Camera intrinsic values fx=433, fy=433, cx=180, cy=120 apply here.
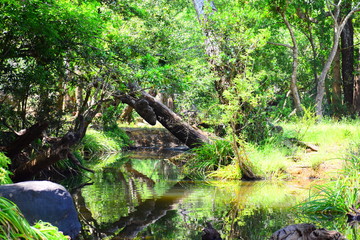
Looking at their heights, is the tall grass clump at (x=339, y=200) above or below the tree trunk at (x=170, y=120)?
below

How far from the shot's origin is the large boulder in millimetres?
4766

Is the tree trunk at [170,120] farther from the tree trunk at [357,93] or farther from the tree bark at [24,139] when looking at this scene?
the tree trunk at [357,93]

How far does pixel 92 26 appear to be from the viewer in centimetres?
697

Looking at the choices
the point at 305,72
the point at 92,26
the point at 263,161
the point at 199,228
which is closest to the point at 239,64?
the point at 263,161

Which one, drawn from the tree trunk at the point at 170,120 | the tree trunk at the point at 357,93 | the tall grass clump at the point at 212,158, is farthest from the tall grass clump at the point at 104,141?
the tree trunk at the point at 357,93

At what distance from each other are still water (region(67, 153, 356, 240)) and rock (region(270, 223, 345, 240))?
0.77m

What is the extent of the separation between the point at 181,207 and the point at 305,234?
2891 mm

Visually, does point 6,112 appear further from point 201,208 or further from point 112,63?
point 201,208

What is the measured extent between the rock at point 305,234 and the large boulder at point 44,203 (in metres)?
2.41

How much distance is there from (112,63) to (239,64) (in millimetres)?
4336

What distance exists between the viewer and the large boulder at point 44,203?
4766mm

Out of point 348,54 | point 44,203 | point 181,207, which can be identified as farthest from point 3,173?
point 348,54

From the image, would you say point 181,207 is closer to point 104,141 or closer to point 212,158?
point 212,158

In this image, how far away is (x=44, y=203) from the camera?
4.88m
